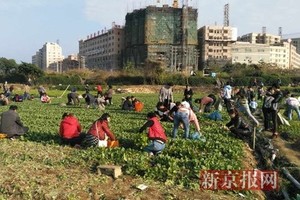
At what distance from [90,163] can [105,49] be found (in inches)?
6269

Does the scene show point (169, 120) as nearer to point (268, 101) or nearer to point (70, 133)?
point (268, 101)

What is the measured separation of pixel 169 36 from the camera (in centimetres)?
12712

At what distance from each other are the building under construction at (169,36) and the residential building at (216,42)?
18712 millimetres

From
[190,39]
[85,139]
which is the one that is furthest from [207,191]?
[190,39]

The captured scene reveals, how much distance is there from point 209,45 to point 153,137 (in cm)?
13940

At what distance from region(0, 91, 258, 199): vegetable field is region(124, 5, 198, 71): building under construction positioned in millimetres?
109022

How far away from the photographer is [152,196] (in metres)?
10.4

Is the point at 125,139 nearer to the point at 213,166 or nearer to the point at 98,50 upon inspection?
the point at 213,166

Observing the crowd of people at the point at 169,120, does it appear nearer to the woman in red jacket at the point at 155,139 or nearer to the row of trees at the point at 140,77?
the woman in red jacket at the point at 155,139

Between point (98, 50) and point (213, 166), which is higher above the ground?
point (98, 50)

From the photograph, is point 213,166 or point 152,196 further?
point 213,166

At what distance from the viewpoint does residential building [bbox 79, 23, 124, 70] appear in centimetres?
15712

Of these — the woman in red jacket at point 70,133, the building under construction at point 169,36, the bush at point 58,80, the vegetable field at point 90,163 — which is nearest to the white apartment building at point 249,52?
the building under construction at point 169,36

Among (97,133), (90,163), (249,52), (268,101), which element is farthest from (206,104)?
(249,52)
